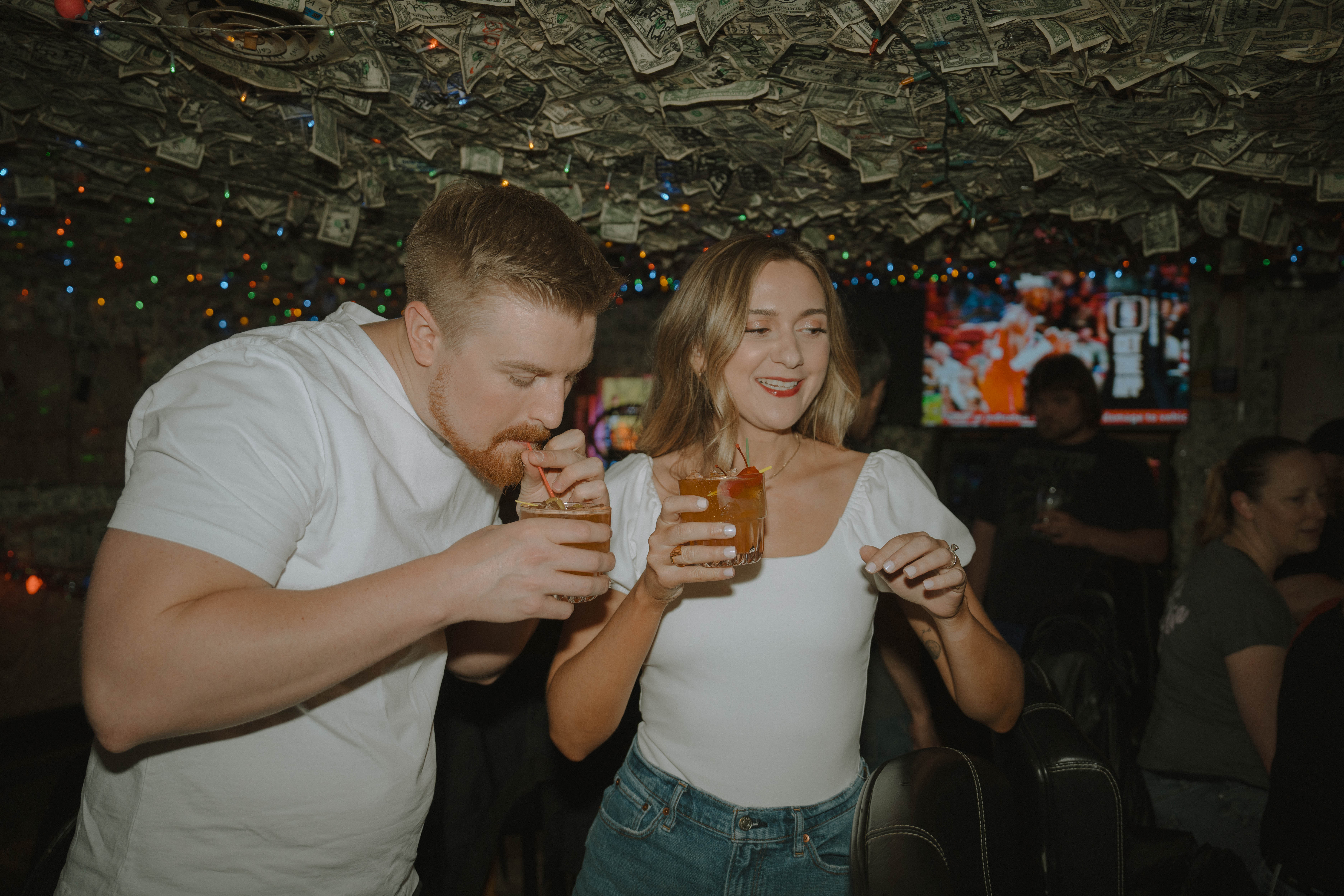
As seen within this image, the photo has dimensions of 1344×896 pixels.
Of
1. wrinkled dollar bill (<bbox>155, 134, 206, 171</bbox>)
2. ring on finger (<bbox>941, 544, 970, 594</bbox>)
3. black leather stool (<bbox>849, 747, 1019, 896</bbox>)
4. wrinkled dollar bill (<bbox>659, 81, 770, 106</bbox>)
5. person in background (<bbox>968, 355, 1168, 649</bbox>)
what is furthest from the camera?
person in background (<bbox>968, 355, 1168, 649</bbox>)

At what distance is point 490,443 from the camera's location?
54.4 inches

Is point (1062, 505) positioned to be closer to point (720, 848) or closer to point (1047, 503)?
point (1047, 503)

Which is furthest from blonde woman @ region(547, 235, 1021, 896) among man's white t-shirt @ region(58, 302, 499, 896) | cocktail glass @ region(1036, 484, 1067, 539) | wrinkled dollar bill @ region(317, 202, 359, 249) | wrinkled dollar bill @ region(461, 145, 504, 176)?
wrinkled dollar bill @ region(317, 202, 359, 249)

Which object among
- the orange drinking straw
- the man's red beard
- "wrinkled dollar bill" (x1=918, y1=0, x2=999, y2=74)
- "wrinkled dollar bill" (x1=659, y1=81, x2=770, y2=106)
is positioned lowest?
the orange drinking straw

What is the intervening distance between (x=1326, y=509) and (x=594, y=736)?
9.34ft

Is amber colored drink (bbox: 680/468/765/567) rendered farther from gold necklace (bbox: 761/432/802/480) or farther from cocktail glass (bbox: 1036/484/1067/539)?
cocktail glass (bbox: 1036/484/1067/539)

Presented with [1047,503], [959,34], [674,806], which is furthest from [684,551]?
[1047,503]

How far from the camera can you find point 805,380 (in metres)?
1.71

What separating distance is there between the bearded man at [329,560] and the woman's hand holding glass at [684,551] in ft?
0.35

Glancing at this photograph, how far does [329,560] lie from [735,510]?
0.68 m

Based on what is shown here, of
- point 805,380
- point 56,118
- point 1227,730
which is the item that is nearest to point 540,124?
point 805,380

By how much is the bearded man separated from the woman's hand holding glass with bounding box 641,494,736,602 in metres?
0.11

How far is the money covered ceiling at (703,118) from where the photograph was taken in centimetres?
200

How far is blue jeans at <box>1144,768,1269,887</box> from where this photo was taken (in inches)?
94.3
